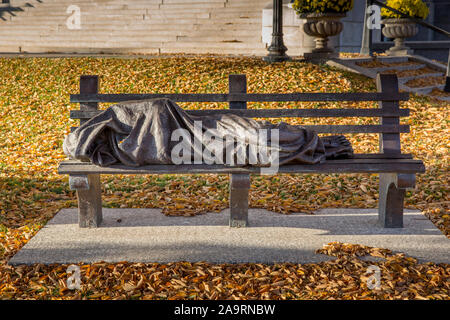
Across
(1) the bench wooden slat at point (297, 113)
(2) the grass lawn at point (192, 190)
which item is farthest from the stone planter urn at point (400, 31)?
(1) the bench wooden slat at point (297, 113)

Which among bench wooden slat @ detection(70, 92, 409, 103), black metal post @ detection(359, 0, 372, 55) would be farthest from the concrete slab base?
black metal post @ detection(359, 0, 372, 55)

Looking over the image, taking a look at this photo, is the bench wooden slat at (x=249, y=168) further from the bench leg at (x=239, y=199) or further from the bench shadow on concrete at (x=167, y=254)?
the bench shadow on concrete at (x=167, y=254)

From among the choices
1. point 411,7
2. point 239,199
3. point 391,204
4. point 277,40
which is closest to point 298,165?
point 239,199

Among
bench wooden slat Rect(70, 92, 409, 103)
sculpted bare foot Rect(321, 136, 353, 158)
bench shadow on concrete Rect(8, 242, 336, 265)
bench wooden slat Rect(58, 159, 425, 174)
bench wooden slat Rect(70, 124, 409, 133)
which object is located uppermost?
bench wooden slat Rect(70, 92, 409, 103)

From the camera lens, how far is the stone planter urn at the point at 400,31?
47.5ft

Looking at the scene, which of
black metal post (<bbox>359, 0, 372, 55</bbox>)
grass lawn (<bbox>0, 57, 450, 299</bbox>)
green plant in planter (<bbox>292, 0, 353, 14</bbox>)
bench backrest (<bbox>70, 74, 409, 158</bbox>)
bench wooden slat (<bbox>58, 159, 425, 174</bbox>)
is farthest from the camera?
black metal post (<bbox>359, 0, 372, 55</bbox>)

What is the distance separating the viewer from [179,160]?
4.50m

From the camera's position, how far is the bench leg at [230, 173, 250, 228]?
4.49m

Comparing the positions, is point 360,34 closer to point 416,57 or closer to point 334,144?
point 416,57

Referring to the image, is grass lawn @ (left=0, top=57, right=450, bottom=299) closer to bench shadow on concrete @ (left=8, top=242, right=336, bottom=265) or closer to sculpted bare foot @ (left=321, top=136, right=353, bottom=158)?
bench shadow on concrete @ (left=8, top=242, right=336, bottom=265)

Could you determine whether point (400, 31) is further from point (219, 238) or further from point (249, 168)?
point (219, 238)

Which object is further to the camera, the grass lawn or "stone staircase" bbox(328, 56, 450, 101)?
"stone staircase" bbox(328, 56, 450, 101)

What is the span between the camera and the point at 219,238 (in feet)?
14.7

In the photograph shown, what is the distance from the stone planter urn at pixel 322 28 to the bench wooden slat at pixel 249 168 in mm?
8226
